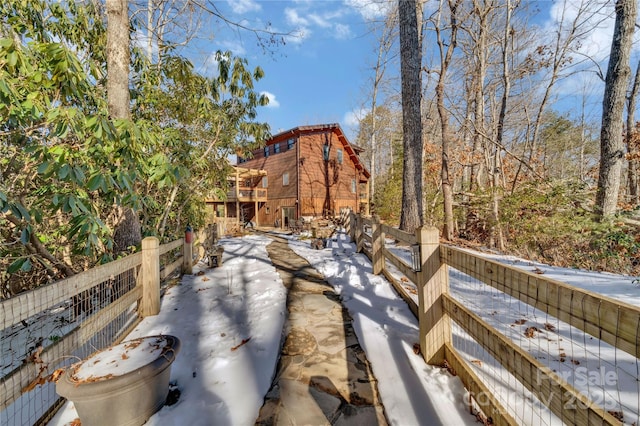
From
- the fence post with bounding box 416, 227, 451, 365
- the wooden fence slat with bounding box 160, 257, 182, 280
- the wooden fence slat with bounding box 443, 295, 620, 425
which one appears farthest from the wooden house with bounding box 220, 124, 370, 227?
the wooden fence slat with bounding box 443, 295, 620, 425

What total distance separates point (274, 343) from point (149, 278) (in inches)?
81.7

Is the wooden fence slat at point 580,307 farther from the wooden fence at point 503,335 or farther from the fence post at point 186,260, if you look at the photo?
the fence post at point 186,260

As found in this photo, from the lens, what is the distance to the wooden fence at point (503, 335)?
999mm

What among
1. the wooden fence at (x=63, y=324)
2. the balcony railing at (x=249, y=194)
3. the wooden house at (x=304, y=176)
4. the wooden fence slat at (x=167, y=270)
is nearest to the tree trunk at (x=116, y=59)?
the wooden fence at (x=63, y=324)

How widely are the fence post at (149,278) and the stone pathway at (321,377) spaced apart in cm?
195

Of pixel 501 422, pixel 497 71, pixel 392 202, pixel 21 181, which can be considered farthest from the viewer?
pixel 392 202

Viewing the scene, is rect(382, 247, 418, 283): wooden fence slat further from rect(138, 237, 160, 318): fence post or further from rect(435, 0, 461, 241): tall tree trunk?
rect(435, 0, 461, 241): tall tree trunk

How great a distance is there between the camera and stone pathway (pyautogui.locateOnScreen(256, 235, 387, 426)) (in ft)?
6.37

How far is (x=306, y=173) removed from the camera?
63.2 ft

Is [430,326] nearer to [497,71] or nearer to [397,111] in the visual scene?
[497,71]

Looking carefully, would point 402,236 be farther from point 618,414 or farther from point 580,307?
point 580,307

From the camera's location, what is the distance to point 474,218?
12727 mm

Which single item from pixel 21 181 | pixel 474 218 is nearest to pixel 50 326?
pixel 21 181

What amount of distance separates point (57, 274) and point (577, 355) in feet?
19.9
